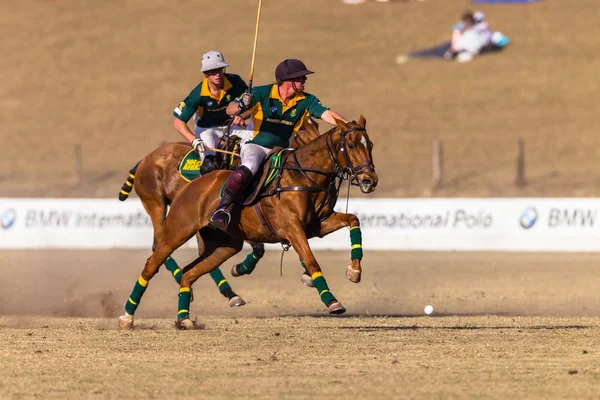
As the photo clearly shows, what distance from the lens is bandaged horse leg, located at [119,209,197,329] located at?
11.0 metres

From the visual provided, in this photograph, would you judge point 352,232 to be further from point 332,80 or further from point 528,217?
point 332,80

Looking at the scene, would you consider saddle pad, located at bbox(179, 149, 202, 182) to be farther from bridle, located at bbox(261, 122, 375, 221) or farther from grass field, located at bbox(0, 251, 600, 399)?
bridle, located at bbox(261, 122, 375, 221)

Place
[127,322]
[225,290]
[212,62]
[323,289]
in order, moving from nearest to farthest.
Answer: [323,289] → [127,322] → [212,62] → [225,290]

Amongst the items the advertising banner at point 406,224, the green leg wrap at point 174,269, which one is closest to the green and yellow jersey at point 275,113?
the green leg wrap at point 174,269

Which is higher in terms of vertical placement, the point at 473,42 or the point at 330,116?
the point at 473,42

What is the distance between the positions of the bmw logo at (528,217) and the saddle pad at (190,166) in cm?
877

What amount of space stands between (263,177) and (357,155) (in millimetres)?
1070

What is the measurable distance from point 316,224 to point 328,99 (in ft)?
98.6

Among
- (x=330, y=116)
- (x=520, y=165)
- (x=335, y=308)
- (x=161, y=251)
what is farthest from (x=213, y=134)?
(x=520, y=165)

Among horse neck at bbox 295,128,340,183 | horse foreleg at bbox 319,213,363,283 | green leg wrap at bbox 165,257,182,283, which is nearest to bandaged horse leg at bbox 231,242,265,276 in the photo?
green leg wrap at bbox 165,257,182,283

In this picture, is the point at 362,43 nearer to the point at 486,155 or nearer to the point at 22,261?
the point at 486,155

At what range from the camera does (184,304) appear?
37.2ft

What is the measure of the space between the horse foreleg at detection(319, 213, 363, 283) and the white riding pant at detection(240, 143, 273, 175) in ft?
2.68

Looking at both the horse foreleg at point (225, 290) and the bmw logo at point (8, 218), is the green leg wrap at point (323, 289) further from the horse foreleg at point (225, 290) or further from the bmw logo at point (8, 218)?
the bmw logo at point (8, 218)
